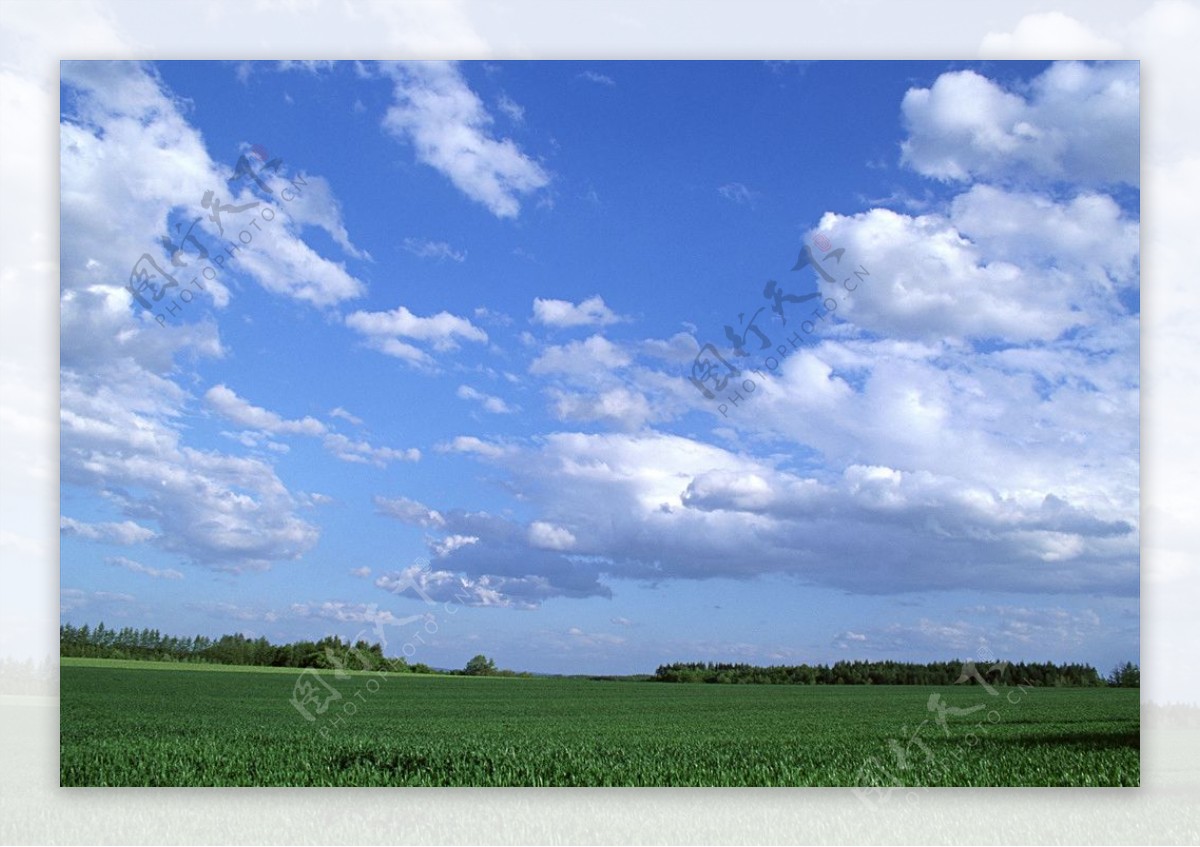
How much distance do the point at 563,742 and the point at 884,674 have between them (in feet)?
15.4

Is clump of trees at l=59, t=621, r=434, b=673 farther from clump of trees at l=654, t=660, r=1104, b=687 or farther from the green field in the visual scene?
clump of trees at l=654, t=660, r=1104, b=687

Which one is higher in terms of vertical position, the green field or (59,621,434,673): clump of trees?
(59,621,434,673): clump of trees

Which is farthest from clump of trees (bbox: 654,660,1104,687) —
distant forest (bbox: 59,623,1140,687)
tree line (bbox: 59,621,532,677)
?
tree line (bbox: 59,621,532,677)

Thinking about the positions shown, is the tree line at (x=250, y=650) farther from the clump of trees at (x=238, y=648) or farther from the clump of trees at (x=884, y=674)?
the clump of trees at (x=884, y=674)

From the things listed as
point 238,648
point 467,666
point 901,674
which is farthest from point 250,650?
point 901,674

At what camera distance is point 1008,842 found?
10.1m

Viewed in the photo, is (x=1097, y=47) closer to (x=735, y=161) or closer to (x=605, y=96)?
(x=735, y=161)

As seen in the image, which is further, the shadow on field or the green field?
the shadow on field

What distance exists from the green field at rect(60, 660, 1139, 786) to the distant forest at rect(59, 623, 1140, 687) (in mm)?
239

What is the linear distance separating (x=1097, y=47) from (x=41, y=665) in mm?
13052

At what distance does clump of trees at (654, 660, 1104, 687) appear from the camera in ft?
39.9

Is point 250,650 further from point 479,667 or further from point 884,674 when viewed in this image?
point 884,674

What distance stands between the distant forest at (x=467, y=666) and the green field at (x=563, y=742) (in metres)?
0.24

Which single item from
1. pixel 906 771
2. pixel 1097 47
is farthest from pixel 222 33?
pixel 906 771
